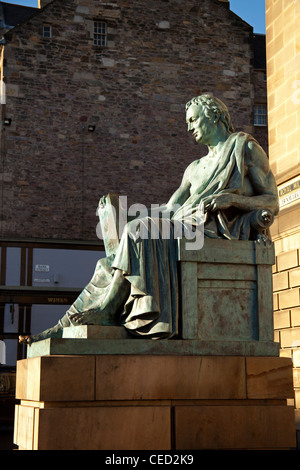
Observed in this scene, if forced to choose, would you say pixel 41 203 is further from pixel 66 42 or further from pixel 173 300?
pixel 173 300

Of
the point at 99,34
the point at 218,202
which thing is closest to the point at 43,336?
the point at 218,202

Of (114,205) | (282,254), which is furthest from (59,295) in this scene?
(114,205)

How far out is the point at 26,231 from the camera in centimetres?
2012

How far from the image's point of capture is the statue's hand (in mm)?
5129

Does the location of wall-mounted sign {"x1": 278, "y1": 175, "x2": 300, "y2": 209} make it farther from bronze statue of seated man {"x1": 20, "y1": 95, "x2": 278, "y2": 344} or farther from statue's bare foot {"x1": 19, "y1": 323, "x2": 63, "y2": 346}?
statue's bare foot {"x1": 19, "y1": 323, "x2": 63, "y2": 346}

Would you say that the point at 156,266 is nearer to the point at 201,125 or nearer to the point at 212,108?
the point at 201,125

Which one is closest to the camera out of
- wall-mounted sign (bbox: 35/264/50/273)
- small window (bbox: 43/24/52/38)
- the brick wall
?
wall-mounted sign (bbox: 35/264/50/273)

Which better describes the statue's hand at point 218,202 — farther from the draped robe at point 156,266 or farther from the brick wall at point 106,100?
the brick wall at point 106,100

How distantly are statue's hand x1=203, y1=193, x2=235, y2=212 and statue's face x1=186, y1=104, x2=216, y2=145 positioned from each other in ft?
2.27

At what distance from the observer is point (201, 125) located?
564 centimetres

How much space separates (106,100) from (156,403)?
Result: 17526 mm

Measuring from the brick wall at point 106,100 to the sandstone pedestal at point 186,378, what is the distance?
1557 centimetres

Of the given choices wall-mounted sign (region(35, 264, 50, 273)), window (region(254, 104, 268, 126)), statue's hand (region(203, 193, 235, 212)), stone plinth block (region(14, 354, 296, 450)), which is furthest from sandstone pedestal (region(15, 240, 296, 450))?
window (region(254, 104, 268, 126))

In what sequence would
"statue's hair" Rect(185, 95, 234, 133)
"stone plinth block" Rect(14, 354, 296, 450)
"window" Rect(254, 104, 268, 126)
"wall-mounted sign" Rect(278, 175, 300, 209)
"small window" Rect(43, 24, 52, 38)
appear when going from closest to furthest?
"stone plinth block" Rect(14, 354, 296, 450) → "statue's hair" Rect(185, 95, 234, 133) → "wall-mounted sign" Rect(278, 175, 300, 209) → "small window" Rect(43, 24, 52, 38) → "window" Rect(254, 104, 268, 126)
